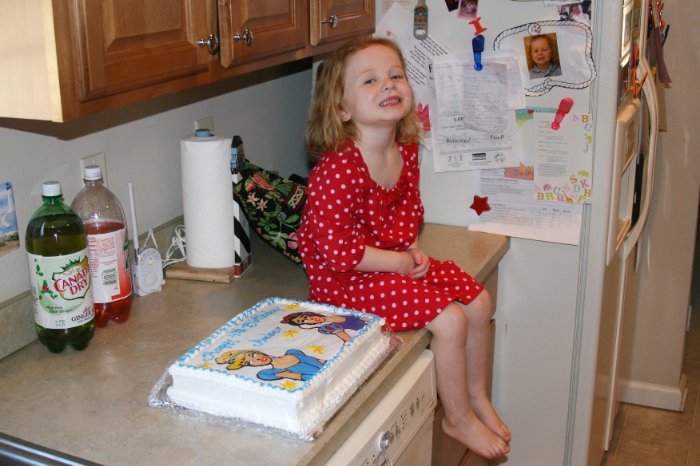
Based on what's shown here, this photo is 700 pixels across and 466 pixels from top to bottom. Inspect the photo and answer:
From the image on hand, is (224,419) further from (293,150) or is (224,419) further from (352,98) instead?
(293,150)

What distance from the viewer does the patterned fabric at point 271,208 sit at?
185 cm

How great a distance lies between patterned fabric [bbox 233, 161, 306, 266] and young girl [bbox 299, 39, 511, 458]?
0.25 feet

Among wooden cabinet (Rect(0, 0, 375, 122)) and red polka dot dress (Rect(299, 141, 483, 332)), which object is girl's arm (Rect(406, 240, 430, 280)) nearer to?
red polka dot dress (Rect(299, 141, 483, 332))

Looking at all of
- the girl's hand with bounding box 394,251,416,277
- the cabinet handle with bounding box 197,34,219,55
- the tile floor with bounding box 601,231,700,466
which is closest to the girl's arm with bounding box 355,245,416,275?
the girl's hand with bounding box 394,251,416,277

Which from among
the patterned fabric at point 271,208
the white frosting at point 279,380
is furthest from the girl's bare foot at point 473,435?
the patterned fabric at point 271,208

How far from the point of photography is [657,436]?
284cm

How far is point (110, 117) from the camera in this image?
67.6 inches

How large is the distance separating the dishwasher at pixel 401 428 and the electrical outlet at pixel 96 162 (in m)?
0.77

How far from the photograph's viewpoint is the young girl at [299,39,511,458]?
1652 mm

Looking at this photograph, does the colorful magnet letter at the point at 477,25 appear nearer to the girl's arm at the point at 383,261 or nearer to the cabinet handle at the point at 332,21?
the cabinet handle at the point at 332,21

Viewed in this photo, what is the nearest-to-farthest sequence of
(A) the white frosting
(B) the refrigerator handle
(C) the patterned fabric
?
(A) the white frosting → (C) the patterned fabric → (B) the refrigerator handle

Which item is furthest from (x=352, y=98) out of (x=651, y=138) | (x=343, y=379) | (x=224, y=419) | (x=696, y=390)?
(x=696, y=390)

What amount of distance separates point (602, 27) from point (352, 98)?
0.62 m

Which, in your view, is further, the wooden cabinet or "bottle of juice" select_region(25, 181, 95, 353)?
"bottle of juice" select_region(25, 181, 95, 353)
